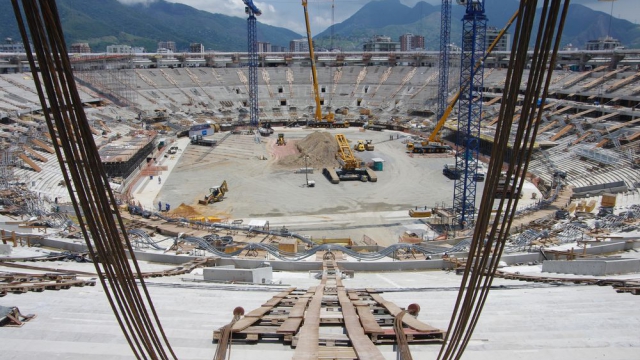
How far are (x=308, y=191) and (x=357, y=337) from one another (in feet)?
80.1

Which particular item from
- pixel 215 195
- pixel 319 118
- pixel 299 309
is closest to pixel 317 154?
pixel 215 195

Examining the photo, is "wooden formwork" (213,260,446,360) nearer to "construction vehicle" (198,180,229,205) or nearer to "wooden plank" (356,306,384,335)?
"wooden plank" (356,306,384,335)

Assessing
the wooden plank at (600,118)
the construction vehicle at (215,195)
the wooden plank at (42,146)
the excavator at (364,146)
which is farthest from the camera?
the excavator at (364,146)

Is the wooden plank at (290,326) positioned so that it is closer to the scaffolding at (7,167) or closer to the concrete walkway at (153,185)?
the concrete walkway at (153,185)

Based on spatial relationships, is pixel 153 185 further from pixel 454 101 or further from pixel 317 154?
pixel 454 101

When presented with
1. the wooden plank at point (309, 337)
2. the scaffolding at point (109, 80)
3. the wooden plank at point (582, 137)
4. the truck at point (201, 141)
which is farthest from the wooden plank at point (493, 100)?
the wooden plank at point (309, 337)

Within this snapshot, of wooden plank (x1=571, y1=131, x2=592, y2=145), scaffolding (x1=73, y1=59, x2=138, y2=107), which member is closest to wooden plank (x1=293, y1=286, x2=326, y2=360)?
wooden plank (x1=571, y1=131, x2=592, y2=145)

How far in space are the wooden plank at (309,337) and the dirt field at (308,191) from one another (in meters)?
15.6

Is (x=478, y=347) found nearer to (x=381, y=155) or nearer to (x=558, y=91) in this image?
(x=381, y=155)

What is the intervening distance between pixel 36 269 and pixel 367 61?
221 ft

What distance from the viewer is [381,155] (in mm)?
40188

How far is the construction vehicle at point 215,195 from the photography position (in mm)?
26497

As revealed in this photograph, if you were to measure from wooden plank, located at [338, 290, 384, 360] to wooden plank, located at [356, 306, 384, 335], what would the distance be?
63 mm

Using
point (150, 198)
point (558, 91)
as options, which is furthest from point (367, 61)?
point (150, 198)
